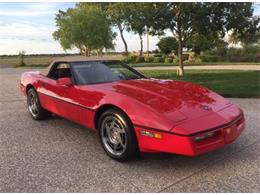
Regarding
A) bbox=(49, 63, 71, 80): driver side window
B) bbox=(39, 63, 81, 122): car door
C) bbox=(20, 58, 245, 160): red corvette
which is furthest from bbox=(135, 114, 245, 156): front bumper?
bbox=(49, 63, 71, 80): driver side window

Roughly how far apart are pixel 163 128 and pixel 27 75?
3946mm

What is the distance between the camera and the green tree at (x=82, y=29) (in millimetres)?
30156

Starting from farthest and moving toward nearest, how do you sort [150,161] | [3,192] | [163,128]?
[150,161] → [163,128] → [3,192]

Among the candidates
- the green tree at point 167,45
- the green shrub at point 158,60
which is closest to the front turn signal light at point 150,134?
the green shrub at point 158,60

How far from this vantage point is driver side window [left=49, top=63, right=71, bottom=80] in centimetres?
515

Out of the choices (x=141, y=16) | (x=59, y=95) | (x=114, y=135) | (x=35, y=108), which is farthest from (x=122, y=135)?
(x=141, y=16)

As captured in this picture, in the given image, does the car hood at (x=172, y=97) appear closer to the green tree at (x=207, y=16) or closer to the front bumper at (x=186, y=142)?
the front bumper at (x=186, y=142)

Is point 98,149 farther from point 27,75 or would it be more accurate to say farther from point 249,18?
point 249,18

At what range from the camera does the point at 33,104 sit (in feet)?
19.7

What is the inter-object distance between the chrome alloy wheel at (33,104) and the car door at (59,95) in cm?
33

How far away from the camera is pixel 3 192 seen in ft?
9.82

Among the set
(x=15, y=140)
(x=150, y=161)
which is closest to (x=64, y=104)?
(x=15, y=140)

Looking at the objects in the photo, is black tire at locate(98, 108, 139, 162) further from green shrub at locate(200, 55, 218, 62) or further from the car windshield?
green shrub at locate(200, 55, 218, 62)

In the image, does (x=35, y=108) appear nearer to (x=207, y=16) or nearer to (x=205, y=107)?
(x=205, y=107)
